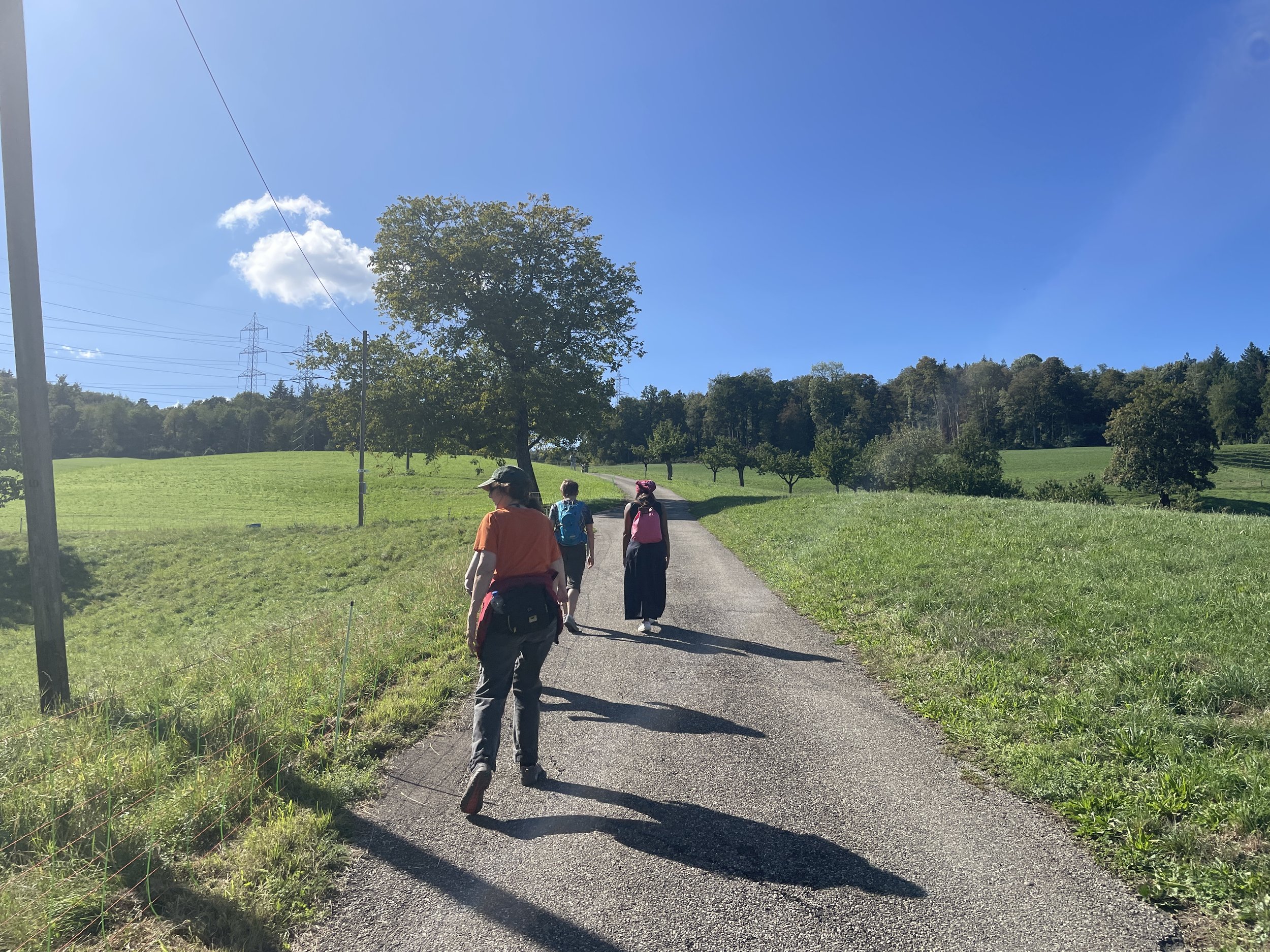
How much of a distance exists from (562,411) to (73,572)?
1917 centimetres

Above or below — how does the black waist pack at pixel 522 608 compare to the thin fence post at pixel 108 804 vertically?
above

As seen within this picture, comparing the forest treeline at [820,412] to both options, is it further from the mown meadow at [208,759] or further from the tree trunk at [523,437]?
the mown meadow at [208,759]

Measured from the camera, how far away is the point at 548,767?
15.3 feet

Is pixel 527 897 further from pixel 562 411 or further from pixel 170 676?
pixel 562 411

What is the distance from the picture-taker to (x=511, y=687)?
4.57 meters

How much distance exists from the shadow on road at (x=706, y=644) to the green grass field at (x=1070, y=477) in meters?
29.7

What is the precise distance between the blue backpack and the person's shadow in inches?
172

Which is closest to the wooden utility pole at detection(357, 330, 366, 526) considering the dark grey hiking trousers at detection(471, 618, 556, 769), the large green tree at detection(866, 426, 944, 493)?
the dark grey hiking trousers at detection(471, 618, 556, 769)

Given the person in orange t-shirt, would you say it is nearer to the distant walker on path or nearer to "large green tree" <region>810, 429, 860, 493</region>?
the distant walker on path

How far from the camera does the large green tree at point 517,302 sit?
30.1 metres

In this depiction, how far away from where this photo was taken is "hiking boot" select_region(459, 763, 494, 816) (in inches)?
153

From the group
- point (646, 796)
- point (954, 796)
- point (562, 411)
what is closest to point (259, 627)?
point (646, 796)

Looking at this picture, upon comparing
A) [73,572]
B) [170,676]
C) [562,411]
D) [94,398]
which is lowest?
[73,572]

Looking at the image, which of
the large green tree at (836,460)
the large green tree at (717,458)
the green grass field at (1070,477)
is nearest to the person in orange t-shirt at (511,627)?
the green grass field at (1070,477)
